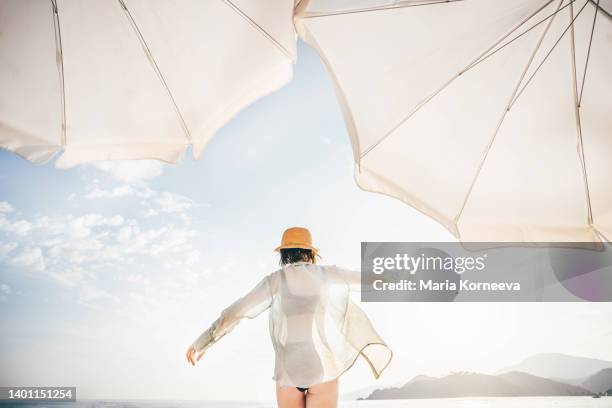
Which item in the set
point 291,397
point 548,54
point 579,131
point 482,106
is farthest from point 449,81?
point 291,397

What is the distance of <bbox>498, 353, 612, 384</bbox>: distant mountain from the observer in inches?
2132

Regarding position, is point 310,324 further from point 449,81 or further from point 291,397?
point 449,81

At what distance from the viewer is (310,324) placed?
9.63 ft

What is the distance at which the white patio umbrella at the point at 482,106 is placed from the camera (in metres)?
3.18

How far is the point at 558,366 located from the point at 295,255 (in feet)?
242

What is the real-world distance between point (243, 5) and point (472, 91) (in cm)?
215

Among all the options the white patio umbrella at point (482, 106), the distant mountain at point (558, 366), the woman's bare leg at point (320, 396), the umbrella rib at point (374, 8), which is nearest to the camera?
the woman's bare leg at point (320, 396)

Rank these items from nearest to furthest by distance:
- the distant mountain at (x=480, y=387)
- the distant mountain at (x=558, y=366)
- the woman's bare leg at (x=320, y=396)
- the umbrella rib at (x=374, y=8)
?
1. the woman's bare leg at (x=320, y=396)
2. the umbrella rib at (x=374, y=8)
3. the distant mountain at (x=480, y=387)
4. the distant mountain at (x=558, y=366)

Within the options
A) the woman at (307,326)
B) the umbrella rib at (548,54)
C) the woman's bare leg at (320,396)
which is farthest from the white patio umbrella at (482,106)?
the woman's bare leg at (320,396)

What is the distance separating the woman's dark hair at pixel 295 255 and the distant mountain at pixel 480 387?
117ft

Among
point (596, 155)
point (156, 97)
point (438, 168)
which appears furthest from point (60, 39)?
point (596, 155)

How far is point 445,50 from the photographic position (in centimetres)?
335

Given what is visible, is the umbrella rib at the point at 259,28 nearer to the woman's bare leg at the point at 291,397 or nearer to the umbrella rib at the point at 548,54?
the umbrella rib at the point at 548,54

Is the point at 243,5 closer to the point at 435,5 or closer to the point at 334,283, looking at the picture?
the point at 435,5
